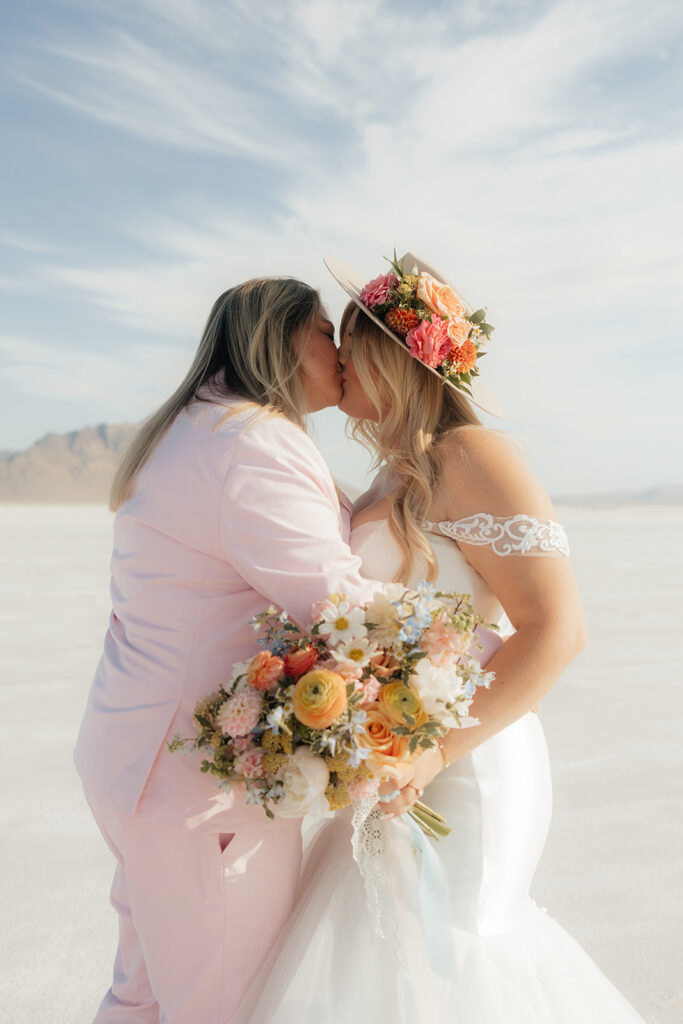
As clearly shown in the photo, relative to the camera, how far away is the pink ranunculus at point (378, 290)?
3305 millimetres

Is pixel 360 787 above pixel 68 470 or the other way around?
above

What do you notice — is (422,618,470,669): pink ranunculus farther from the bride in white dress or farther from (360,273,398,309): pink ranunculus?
(360,273,398,309): pink ranunculus

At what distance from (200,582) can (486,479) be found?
103cm

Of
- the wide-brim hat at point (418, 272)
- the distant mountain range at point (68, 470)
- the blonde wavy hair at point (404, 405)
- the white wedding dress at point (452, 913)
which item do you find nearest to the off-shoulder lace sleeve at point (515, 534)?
the white wedding dress at point (452, 913)

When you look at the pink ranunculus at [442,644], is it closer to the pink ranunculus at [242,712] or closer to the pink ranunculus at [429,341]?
the pink ranunculus at [242,712]

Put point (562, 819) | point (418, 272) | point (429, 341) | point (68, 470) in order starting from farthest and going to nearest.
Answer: point (68, 470) → point (562, 819) → point (418, 272) → point (429, 341)

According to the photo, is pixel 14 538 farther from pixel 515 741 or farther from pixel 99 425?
pixel 99 425

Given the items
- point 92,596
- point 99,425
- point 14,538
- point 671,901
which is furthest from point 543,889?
point 99,425

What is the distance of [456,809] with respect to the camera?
280 cm

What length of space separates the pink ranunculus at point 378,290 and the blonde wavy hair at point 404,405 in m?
0.10

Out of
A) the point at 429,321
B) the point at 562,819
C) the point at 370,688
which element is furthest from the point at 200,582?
the point at 562,819

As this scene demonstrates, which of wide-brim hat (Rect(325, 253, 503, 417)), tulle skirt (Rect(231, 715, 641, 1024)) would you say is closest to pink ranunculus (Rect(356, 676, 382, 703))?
tulle skirt (Rect(231, 715, 641, 1024))

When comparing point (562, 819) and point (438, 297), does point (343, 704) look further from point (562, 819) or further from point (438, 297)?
point (562, 819)

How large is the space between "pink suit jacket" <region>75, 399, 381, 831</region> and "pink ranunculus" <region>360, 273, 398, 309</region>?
2.90ft
